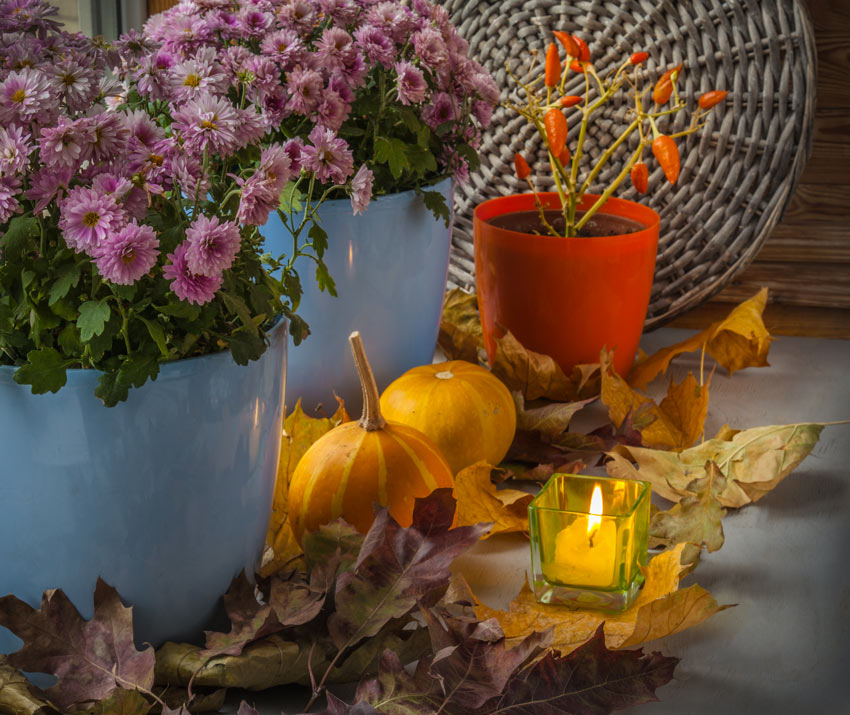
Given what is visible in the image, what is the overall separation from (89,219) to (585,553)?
34cm

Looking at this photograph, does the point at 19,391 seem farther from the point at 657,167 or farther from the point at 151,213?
the point at 657,167

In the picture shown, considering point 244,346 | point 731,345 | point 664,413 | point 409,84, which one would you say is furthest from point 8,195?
point 731,345

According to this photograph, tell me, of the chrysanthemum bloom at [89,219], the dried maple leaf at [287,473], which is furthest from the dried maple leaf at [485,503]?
the chrysanthemum bloom at [89,219]

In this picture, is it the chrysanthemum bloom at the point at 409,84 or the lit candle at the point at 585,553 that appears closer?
the lit candle at the point at 585,553

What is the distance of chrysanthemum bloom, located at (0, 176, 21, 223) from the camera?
43cm

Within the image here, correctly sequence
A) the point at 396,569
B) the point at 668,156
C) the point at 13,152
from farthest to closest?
the point at 668,156
the point at 396,569
the point at 13,152

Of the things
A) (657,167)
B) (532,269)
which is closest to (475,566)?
(532,269)

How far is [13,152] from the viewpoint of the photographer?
0.43 meters

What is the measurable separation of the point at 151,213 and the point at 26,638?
22 cm

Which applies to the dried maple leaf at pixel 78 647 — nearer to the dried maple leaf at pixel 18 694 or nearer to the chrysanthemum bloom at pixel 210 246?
the dried maple leaf at pixel 18 694

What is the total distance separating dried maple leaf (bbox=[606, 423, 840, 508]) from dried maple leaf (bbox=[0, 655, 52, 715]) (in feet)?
1.41

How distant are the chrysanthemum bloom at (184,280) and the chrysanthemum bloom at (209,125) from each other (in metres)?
0.05

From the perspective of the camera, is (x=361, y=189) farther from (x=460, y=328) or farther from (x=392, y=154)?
(x=460, y=328)

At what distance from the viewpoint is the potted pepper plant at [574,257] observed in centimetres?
87
